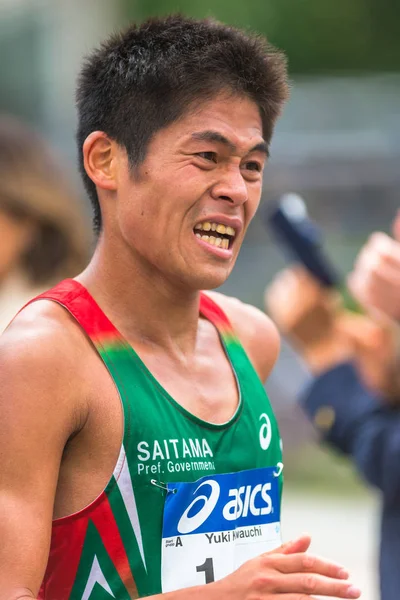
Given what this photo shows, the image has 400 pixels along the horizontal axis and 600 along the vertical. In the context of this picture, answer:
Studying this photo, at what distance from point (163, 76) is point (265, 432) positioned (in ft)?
3.15

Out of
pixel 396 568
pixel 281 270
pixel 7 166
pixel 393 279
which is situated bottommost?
pixel 396 568

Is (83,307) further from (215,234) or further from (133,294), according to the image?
(215,234)

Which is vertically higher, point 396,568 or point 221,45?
point 221,45

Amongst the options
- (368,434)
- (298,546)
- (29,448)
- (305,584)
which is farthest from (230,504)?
(368,434)

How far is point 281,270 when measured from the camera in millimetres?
11828

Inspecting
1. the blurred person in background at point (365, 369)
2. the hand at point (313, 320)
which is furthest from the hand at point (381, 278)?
the hand at point (313, 320)

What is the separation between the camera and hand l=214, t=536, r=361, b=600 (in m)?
2.42

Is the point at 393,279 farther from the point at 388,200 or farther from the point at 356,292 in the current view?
the point at 388,200

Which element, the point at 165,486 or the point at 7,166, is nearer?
the point at 165,486

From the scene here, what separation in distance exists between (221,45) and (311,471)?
8.75 metres

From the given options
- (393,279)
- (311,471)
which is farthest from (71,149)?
(393,279)

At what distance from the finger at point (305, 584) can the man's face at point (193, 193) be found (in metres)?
0.78

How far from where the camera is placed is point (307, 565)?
244 centimetres

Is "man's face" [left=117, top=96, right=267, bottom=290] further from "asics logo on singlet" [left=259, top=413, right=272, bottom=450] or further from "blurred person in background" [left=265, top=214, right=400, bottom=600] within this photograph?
"blurred person in background" [left=265, top=214, right=400, bottom=600]
